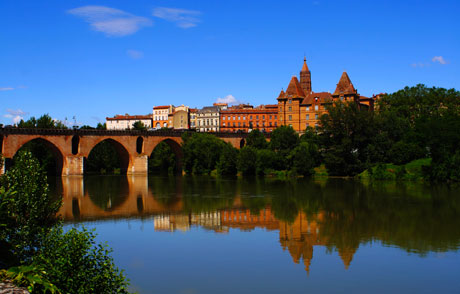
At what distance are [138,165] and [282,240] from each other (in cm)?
5383

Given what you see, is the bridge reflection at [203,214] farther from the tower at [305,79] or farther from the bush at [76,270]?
the tower at [305,79]

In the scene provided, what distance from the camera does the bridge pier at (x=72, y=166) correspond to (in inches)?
2608

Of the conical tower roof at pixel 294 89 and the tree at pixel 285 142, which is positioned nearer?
the tree at pixel 285 142

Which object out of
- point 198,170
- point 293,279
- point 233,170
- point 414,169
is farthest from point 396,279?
point 198,170

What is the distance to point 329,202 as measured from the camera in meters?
35.1

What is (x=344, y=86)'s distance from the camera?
270 feet

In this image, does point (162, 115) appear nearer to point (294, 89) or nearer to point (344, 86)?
point (294, 89)

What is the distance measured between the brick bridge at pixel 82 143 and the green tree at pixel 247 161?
1585cm

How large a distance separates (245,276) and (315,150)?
49.3m

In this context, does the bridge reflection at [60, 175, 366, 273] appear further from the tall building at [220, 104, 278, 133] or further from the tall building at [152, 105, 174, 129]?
the tall building at [152, 105, 174, 129]

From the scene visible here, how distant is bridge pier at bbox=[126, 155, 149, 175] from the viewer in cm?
7369

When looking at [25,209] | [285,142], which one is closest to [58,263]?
[25,209]

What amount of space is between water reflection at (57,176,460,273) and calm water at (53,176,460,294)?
6cm

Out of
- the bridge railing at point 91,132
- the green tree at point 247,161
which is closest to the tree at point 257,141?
the green tree at point 247,161
